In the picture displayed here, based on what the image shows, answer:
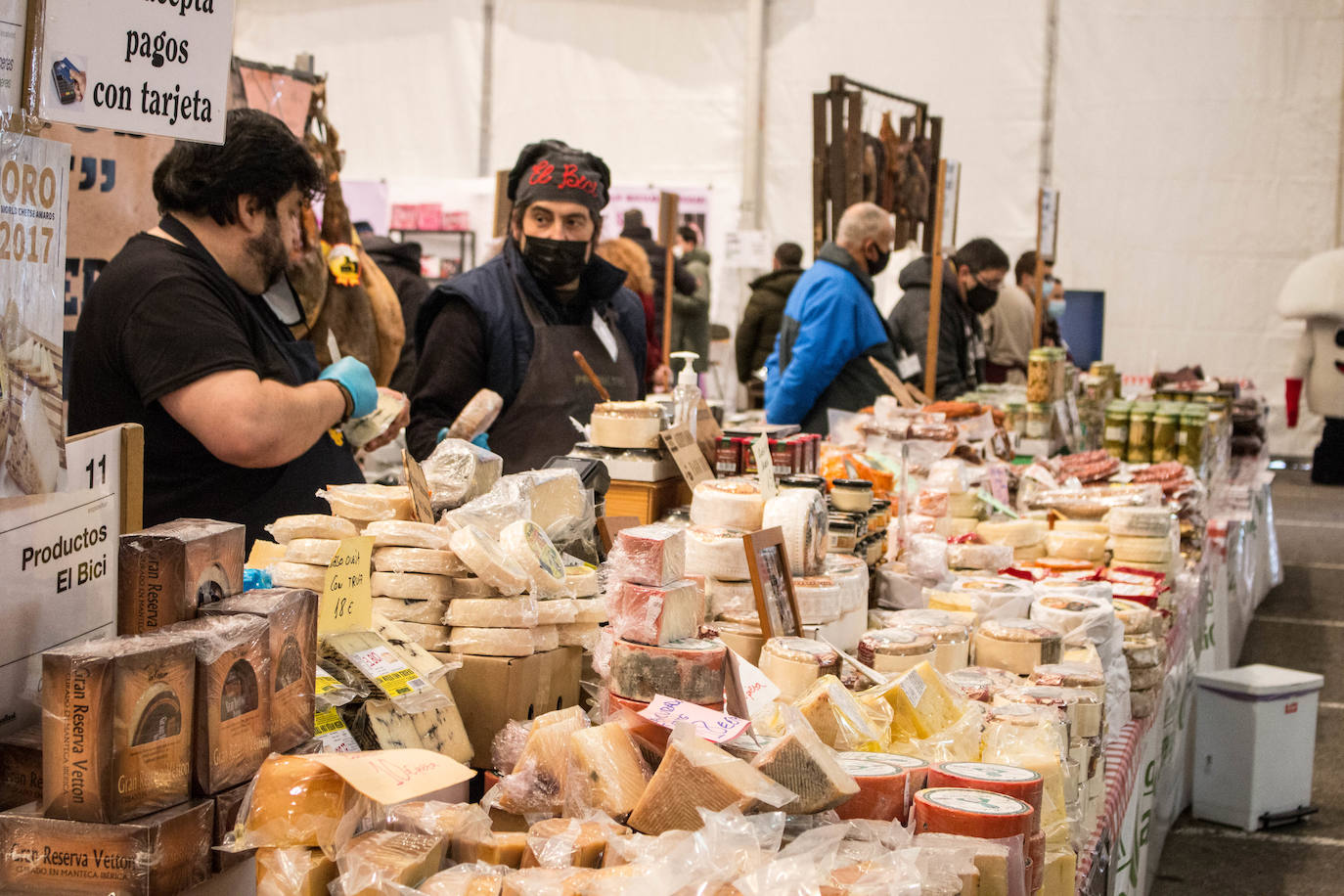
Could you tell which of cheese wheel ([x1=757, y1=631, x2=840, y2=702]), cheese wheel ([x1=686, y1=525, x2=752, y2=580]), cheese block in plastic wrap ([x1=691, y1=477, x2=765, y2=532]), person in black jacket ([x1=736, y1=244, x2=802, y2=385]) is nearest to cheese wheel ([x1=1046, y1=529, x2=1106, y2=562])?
cheese block in plastic wrap ([x1=691, y1=477, x2=765, y2=532])

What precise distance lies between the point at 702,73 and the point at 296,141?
10845 mm

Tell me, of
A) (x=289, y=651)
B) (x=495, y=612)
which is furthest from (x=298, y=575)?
(x=289, y=651)

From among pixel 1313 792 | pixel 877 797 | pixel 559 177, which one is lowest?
pixel 1313 792

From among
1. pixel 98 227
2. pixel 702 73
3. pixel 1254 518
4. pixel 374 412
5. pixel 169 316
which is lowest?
pixel 1254 518

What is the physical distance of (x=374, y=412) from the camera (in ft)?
9.11

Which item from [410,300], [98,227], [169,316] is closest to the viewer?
[169,316]

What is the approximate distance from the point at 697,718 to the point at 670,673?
0.13 m

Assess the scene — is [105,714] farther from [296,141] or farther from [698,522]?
[296,141]

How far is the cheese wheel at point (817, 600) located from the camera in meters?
2.28

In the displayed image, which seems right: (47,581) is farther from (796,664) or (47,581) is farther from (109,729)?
(796,664)

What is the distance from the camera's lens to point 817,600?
90.0 inches

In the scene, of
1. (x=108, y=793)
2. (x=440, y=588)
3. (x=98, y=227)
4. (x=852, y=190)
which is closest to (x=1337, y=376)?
(x=852, y=190)

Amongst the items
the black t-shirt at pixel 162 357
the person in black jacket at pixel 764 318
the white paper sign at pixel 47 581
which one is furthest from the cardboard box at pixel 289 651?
the person in black jacket at pixel 764 318

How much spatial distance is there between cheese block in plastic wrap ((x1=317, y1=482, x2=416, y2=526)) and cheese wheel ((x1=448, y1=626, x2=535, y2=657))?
0.24m
